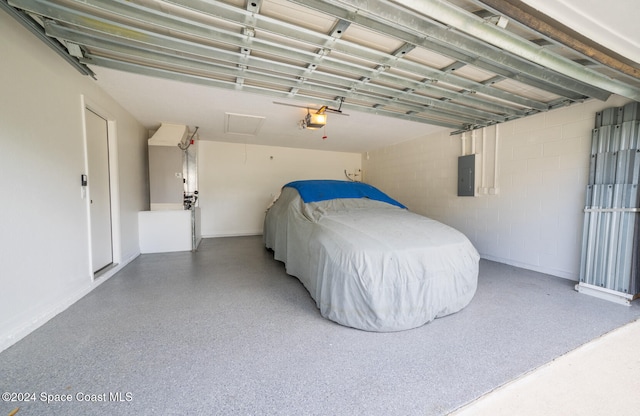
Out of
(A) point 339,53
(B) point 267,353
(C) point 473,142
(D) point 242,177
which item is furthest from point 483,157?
(D) point 242,177

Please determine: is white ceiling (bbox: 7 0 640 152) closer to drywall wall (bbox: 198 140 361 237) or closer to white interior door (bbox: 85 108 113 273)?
white interior door (bbox: 85 108 113 273)

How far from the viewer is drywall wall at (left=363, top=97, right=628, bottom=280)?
121 inches

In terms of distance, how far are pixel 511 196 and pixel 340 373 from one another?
147 inches

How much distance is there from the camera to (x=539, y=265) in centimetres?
344

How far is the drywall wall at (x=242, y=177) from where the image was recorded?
6.04 metres

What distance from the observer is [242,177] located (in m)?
6.33

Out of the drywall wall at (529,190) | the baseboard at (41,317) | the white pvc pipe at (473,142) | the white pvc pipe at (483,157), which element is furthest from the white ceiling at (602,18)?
the baseboard at (41,317)

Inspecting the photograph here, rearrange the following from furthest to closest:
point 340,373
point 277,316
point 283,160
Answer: point 283,160 → point 277,316 → point 340,373

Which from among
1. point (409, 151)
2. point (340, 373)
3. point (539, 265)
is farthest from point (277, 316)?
point (409, 151)

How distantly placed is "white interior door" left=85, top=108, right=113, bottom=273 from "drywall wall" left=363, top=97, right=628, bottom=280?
5.37 metres

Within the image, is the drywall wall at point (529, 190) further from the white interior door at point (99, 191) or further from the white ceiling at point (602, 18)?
the white interior door at point (99, 191)

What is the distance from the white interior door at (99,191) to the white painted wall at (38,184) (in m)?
0.33

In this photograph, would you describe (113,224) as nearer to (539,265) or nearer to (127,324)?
(127,324)

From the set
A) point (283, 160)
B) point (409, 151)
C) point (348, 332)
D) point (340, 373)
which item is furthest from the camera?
point (283, 160)
